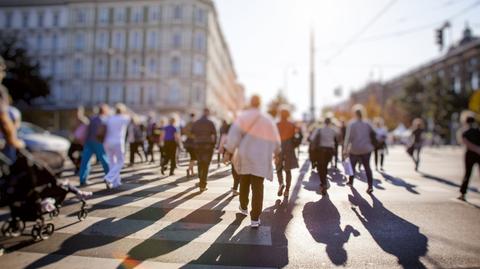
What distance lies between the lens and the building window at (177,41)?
5038 cm

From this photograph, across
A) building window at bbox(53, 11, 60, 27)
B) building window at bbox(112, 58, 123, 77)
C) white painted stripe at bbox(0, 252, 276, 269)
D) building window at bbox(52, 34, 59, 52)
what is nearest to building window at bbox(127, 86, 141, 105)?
building window at bbox(112, 58, 123, 77)

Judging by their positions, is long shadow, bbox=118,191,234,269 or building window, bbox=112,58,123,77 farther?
building window, bbox=112,58,123,77

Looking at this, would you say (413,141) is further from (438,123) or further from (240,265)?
(438,123)

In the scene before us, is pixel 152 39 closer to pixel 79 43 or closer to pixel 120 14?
pixel 120 14

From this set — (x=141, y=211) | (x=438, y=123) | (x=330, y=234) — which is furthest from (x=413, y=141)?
(x=438, y=123)

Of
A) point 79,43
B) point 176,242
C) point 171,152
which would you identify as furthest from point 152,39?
point 176,242

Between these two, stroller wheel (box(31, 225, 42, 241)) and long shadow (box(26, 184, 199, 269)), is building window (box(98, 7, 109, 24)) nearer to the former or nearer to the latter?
long shadow (box(26, 184, 199, 269))

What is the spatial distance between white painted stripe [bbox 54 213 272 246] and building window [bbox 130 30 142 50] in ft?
163

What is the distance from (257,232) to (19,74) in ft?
156

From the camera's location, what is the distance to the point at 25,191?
4.44 metres

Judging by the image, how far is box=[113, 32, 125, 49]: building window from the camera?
52156 millimetres

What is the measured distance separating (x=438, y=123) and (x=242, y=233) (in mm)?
52077

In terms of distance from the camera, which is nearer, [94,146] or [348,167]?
[94,146]

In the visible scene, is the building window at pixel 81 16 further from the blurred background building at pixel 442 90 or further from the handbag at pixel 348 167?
the handbag at pixel 348 167
